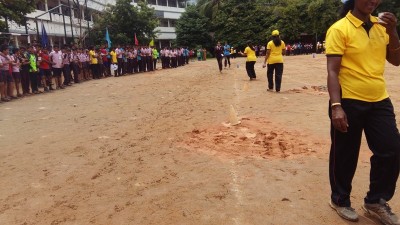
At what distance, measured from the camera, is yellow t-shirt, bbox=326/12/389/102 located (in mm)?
3002

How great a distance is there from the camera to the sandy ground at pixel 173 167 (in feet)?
11.7

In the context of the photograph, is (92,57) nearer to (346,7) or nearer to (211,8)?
(346,7)

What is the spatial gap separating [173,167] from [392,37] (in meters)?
2.90

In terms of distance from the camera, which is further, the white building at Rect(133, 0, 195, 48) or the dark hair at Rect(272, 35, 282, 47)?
the white building at Rect(133, 0, 195, 48)

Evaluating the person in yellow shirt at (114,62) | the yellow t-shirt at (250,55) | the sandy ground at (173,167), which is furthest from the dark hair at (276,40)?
the person in yellow shirt at (114,62)

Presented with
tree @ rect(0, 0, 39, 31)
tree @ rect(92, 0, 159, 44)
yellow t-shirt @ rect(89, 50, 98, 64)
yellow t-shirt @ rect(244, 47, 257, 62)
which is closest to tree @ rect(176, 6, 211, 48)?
tree @ rect(92, 0, 159, 44)

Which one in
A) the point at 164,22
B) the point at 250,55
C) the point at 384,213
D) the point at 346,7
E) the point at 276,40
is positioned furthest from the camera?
the point at 164,22

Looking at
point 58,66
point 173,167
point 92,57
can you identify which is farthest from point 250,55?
point 173,167

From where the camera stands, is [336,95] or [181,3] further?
[181,3]

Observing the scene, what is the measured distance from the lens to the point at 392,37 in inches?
122

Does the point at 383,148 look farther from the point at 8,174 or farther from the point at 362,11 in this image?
the point at 8,174

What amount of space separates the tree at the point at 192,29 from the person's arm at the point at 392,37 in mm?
45886

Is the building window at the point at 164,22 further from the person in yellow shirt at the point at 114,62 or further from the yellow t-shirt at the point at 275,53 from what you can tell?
the yellow t-shirt at the point at 275,53

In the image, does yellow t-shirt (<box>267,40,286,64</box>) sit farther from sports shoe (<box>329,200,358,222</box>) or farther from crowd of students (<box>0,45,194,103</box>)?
crowd of students (<box>0,45,194,103</box>)
